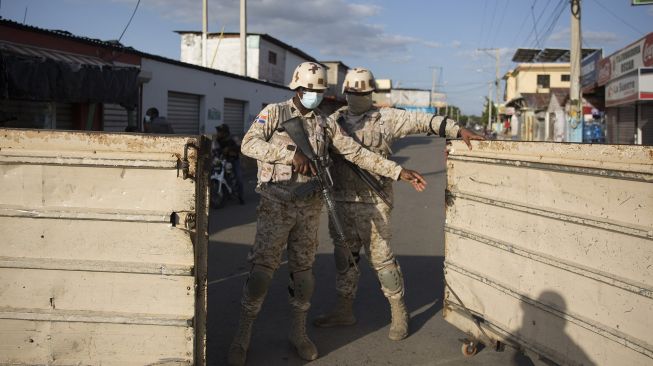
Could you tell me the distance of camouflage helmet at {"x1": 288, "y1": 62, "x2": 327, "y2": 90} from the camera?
12.1 feet

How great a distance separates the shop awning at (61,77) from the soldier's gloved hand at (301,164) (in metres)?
6.42

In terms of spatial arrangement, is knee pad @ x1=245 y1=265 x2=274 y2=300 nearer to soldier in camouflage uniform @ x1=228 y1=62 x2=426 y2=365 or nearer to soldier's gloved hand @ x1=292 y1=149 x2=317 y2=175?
soldier in camouflage uniform @ x1=228 y1=62 x2=426 y2=365

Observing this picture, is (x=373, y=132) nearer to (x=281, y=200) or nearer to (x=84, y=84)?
(x=281, y=200)

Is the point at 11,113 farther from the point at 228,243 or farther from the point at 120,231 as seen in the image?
the point at 120,231

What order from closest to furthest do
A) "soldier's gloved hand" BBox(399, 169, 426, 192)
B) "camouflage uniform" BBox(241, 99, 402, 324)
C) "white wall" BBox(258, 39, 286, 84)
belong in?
1. "camouflage uniform" BBox(241, 99, 402, 324)
2. "soldier's gloved hand" BBox(399, 169, 426, 192)
3. "white wall" BBox(258, 39, 286, 84)

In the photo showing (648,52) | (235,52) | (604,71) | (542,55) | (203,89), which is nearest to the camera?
(648,52)

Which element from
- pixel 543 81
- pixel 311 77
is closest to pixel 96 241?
pixel 311 77

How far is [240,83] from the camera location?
2014cm

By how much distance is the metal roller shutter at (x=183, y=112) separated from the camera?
1509cm

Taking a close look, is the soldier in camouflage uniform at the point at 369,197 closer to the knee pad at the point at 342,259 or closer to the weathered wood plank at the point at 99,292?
the knee pad at the point at 342,259

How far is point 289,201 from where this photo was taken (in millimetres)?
3570

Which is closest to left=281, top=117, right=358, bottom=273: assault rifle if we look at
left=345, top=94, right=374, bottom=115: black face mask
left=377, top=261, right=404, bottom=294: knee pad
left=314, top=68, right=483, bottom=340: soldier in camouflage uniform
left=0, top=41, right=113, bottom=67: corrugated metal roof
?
left=314, top=68, right=483, bottom=340: soldier in camouflage uniform

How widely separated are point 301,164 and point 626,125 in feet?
64.3

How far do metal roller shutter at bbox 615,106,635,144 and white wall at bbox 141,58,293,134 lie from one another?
508 inches
